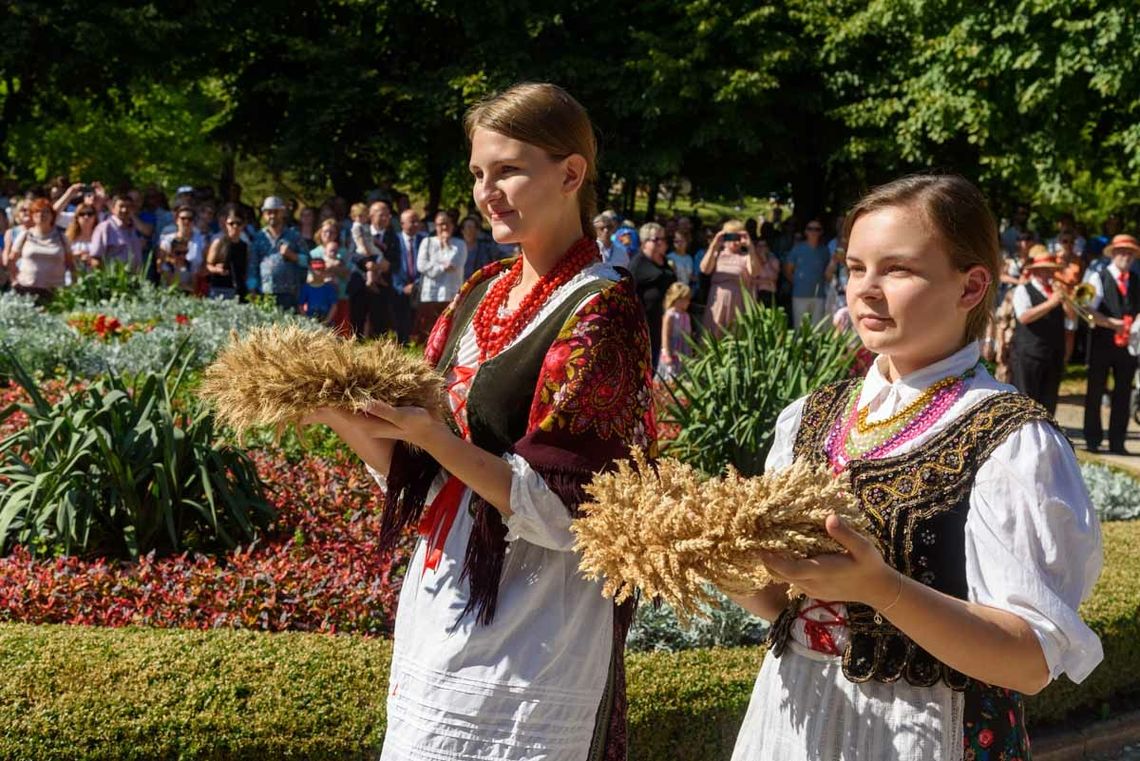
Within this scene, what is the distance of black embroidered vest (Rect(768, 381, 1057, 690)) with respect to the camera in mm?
2117

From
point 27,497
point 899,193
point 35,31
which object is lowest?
point 27,497

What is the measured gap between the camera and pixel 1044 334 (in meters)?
11.8

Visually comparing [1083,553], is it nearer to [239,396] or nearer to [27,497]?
[239,396]

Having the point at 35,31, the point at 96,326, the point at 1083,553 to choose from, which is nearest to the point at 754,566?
the point at 1083,553

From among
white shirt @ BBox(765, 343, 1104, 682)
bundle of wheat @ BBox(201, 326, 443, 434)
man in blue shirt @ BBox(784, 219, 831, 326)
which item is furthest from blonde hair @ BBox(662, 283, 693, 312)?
white shirt @ BBox(765, 343, 1104, 682)

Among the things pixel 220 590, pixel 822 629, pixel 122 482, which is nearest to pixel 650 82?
pixel 122 482

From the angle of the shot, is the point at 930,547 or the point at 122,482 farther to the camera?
the point at 122,482

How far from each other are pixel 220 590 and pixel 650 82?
16772mm

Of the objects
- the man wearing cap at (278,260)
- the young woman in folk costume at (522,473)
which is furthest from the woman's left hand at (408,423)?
the man wearing cap at (278,260)

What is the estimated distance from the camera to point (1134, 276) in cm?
1293

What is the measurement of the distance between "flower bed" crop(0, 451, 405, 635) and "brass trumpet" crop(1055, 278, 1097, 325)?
8.08 meters

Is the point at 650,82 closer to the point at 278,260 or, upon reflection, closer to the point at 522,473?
the point at 278,260

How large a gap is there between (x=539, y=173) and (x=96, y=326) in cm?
896

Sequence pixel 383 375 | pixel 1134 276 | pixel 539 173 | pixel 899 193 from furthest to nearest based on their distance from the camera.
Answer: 1. pixel 1134 276
2. pixel 539 173
3. pixel 383 375
4. pixel 899 193
